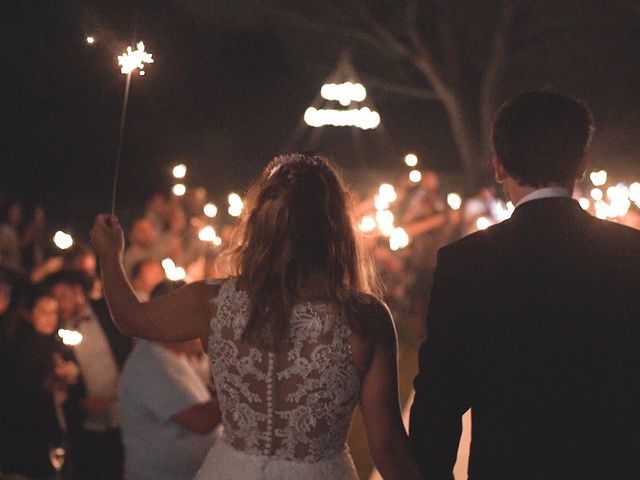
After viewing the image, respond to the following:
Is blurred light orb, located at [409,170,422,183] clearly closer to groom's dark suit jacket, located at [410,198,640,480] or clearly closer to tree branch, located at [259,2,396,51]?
tree branch, located at [259,2,396,51]

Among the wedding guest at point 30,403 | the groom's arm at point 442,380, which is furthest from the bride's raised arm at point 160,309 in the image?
the wedding guest at point 30,403

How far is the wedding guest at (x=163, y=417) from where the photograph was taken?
4.30 metres

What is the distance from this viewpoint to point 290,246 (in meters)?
3.02

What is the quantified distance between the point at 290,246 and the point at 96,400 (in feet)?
10.2

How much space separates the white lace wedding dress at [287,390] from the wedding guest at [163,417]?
1049 millimetres

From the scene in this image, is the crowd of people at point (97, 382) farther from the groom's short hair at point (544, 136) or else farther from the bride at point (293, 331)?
the groom's short hair at point (544, 136)

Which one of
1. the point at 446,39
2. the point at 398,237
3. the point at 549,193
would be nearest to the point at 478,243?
the point at 549,193

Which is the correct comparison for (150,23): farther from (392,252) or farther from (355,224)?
(392,252)

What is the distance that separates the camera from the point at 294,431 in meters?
3.10

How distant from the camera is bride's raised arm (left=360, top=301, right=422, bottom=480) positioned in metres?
3.03

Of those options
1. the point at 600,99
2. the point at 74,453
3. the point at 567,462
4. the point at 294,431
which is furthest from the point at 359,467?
the point at 600,99

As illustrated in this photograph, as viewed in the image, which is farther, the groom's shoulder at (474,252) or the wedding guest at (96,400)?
the wedding guest at (96,400)

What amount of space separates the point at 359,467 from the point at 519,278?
5411 mm

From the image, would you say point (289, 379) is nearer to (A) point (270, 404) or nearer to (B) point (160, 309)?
(A) point (270, 404)
